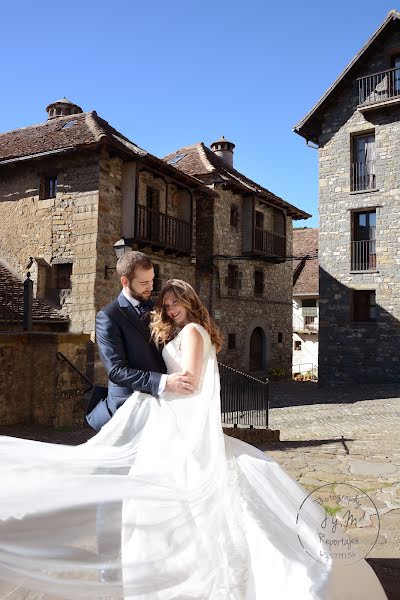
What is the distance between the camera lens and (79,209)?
1371 cm

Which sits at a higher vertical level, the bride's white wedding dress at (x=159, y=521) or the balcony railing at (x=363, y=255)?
the balcony railing at (x=363, y=255)

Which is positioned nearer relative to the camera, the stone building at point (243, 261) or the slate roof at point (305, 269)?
the stone building at point (243, 261)

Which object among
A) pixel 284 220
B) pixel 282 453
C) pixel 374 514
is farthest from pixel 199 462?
pixel 284 220

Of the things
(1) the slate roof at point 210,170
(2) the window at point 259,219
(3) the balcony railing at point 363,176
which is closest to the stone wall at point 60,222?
(1) the slate roof at point 210,170

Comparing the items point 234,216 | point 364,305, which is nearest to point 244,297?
point 234,216

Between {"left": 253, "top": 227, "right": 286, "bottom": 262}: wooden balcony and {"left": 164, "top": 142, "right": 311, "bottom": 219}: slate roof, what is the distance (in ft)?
5.00

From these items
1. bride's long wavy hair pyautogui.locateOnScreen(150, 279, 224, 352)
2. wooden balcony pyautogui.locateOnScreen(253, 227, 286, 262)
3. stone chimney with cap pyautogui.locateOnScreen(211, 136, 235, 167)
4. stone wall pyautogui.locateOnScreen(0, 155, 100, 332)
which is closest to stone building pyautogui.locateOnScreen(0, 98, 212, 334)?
stone wall pyautogui.locateOnScreen(0, 155, 100, 332)

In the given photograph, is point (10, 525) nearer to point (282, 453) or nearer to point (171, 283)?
point (171, 283)

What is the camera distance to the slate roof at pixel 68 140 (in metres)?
13.4

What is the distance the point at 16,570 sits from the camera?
1974 mm

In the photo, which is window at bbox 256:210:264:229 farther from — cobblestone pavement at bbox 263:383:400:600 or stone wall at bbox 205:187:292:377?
cobblestone pavement at bbox 263:383:400:600

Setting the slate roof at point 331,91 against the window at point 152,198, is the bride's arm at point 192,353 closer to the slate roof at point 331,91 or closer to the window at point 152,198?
the window at point 152,198

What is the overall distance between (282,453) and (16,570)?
454 cm

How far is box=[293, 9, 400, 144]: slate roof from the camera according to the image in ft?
55.5
